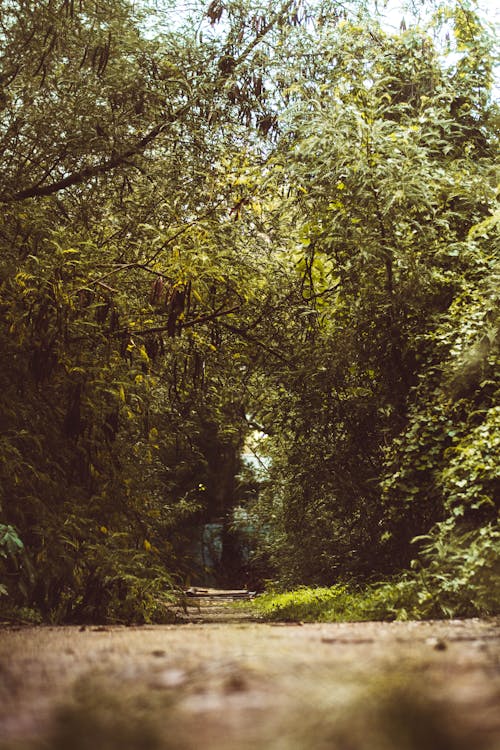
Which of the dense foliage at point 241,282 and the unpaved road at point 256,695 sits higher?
the dense foliage at point 241,282

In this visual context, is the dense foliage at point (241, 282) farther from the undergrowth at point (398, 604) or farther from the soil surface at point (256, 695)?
the soil surface at point (256, 695)

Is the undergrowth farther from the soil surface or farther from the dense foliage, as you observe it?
the soil surface

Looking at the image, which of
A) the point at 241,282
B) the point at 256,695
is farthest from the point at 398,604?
the point at 256,695

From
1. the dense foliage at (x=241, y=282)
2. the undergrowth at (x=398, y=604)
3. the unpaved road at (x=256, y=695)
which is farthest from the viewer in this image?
the dense foliage at (x=241, y=282)

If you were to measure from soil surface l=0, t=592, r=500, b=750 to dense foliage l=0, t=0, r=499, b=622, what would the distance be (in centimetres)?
260

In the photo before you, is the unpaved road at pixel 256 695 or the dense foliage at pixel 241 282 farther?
the dense foliage at pixel 241 282

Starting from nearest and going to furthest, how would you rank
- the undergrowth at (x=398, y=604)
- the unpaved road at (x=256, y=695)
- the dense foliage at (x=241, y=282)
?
the unpaved road at (x=256, y=695), the undergrowth at (x=398, y=604), the dense foliage at (x=241, y=282)

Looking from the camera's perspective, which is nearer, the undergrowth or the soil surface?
the soil surface

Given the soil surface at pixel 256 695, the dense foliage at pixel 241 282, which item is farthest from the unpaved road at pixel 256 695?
the dense foliage at pixel 241 282

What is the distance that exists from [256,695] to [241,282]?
6.12 meters

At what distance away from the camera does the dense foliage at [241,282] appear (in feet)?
21.8

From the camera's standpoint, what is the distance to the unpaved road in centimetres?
176

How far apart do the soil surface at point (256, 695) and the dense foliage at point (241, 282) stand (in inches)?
102

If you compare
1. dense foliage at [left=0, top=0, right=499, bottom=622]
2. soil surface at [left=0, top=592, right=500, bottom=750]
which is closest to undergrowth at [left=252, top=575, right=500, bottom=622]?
dense foliage at [left=0, top=0, right=499, bottom=622]
